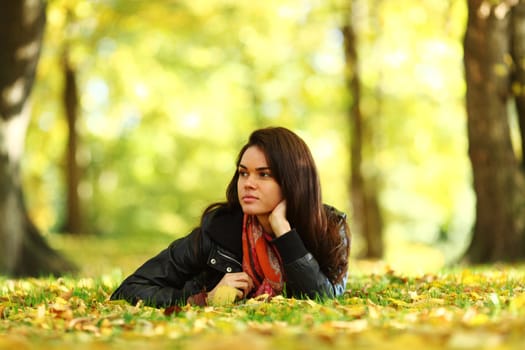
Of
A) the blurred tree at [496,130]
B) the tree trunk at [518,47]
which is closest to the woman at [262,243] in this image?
the blurred tree at [496,130]

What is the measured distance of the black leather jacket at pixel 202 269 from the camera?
485 centimetres

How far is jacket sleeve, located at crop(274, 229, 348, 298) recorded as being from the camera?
15.4ft

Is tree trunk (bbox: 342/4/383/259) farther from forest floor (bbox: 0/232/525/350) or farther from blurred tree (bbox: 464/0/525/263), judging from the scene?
forest floor (bbox: 0/232/525/350)

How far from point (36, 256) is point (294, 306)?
22.2ft

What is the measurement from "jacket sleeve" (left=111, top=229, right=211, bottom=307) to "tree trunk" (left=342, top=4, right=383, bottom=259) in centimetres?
1067

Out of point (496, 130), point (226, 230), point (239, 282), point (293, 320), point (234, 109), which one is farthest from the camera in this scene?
point (234, 109)

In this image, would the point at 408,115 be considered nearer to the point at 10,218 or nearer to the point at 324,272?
the point at 10,218

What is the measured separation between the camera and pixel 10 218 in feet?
32.0

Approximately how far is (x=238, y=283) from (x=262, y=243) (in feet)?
0.95

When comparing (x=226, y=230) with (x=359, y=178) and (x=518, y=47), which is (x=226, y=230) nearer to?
(x=518, y=47)

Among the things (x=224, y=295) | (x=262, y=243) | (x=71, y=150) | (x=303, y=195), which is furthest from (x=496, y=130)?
(x=71, y=150)

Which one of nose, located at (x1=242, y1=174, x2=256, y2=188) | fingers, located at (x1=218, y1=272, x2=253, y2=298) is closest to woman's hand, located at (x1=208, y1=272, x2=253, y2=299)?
fingers, located at (x1=218, y1=272, x2=253, y2=298)

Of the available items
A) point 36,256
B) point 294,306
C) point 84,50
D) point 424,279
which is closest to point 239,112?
point 84,50

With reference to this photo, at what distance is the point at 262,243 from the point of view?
193 inches
